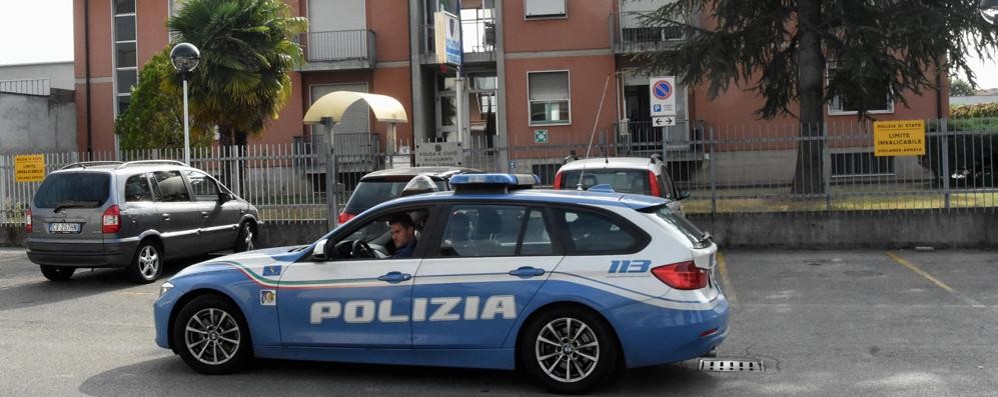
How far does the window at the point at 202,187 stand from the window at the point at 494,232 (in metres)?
8.35

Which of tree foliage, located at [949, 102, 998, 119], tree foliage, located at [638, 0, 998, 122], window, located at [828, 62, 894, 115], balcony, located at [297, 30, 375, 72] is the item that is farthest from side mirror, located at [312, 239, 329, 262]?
tree foliage, located at [949, 102, 998, 119]

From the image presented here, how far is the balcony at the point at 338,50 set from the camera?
2856cm

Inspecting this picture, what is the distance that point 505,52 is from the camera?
2817 centimetres

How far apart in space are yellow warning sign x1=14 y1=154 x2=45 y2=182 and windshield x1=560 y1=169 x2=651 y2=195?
11306 mm

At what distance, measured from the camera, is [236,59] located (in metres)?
21.0

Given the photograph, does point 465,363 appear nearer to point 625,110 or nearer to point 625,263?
point 625,263

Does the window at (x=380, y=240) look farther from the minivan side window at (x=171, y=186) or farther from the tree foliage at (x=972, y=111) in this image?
the tree foliage at (x=972, y=111)

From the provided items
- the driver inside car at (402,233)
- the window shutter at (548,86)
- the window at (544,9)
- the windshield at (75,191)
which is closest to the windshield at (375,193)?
the windshield at (75,191)

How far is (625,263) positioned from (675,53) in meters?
14.4

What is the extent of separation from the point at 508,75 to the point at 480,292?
22.0 meters

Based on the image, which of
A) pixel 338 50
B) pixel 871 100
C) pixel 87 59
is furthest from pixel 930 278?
pixel 87 59

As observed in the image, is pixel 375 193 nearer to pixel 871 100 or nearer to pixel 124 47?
pixel 871 100

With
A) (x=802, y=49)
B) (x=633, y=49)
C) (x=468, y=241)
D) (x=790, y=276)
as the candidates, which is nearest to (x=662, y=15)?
(x=802, y=49)

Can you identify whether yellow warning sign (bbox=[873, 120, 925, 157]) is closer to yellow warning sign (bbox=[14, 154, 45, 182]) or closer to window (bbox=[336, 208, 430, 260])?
window (bbox=[336, 208, 430, 260])
